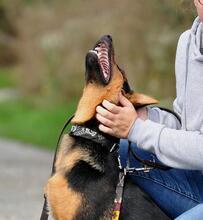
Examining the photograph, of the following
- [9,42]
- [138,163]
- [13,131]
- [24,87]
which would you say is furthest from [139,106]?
[9,42]

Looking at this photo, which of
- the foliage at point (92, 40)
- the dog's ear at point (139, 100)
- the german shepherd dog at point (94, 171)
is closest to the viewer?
the german shepherd dog at point (94, 171)

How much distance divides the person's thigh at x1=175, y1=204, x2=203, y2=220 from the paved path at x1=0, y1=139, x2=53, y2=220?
4878mm

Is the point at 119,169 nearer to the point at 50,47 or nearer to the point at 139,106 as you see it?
the point at 139,106

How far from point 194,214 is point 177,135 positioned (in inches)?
15.4

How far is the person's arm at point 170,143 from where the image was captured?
3744 mm

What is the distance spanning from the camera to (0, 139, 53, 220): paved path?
9.16m

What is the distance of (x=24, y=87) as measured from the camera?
2991 centimetres

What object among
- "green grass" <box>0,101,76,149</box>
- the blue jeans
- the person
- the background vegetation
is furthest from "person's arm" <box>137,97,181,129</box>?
"green grass" <box>0,101,76,149</box>

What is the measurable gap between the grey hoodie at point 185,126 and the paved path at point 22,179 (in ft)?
15.7

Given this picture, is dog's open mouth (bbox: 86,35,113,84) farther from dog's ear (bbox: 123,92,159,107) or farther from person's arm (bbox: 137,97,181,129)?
person's arm (bbox: 137,97,181,129)

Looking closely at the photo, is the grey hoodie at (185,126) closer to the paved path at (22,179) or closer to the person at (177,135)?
the person at (177,135)

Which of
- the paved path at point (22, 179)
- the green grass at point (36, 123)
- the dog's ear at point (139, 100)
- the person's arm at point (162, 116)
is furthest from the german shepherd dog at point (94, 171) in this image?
the green grass at point (36, 123)

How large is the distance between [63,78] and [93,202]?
1968 cm

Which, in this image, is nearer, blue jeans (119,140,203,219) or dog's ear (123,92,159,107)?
blue jeans (119,140,203,219)
